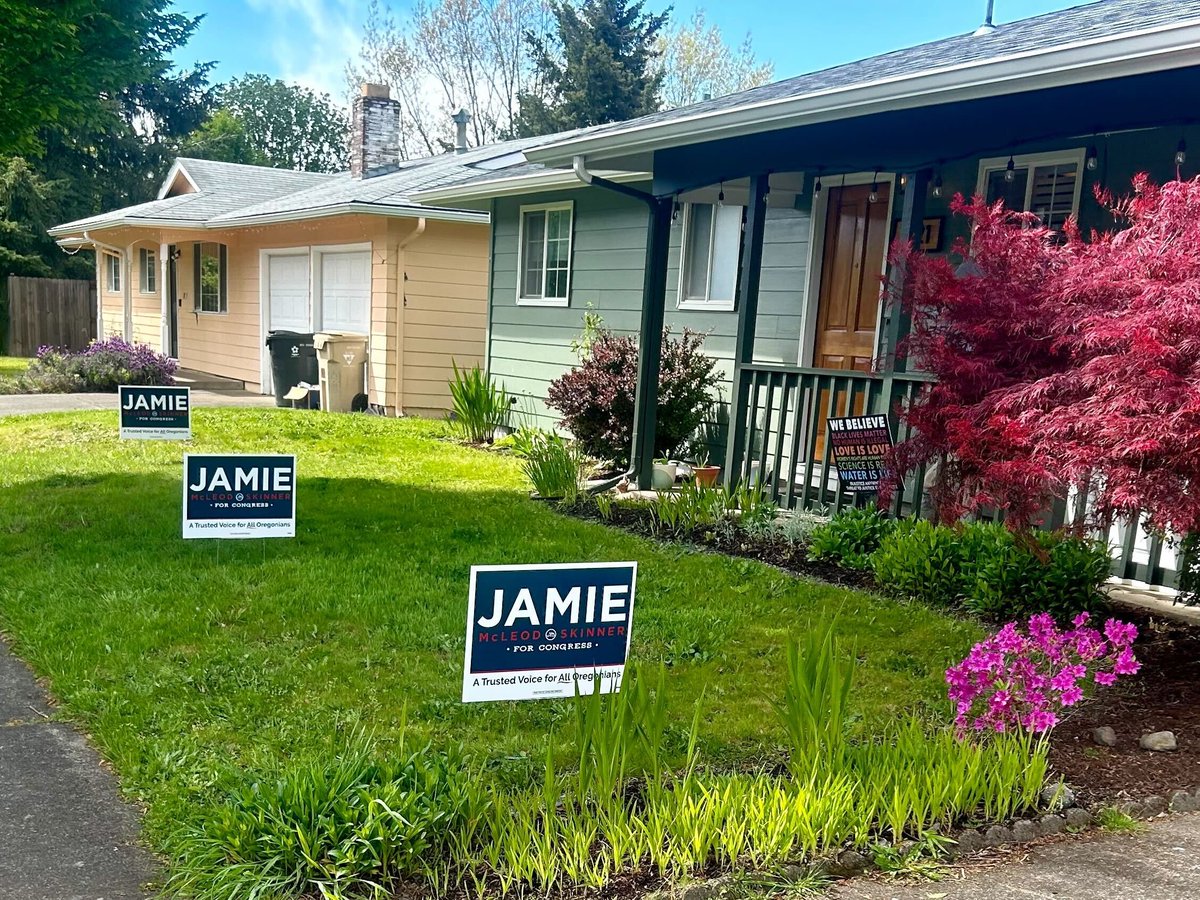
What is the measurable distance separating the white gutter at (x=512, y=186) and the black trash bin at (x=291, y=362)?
3124 millimetres

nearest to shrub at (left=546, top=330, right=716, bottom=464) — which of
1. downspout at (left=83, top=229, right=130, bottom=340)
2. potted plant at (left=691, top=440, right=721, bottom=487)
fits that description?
potted plant at (left=691, top=440, right=721, bottom=487)

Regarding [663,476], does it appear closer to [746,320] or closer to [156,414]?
[746,320]

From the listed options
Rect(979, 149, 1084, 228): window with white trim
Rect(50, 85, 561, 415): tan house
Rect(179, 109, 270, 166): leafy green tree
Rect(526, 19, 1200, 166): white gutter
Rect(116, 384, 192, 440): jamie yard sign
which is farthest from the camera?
Rect(179, 109, 270, 166): leafy green tree

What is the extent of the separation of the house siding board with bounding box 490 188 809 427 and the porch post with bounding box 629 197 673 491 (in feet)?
4.86

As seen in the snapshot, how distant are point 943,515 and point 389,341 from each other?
11142 millimetres

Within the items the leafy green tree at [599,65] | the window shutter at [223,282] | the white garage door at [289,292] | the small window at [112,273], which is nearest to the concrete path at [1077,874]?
the white garage door at [289,292]

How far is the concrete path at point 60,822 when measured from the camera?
9.62ft

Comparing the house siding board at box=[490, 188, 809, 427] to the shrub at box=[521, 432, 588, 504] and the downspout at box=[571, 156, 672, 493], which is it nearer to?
the downspout at box=[571, 156, 672, 493]

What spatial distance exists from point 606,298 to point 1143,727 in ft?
27.4

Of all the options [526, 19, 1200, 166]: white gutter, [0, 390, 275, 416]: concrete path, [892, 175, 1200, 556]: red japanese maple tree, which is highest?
[526, 19, 1200, 166]: white gutter

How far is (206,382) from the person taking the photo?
1934 centimetres

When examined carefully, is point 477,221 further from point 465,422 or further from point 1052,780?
point 1052,780

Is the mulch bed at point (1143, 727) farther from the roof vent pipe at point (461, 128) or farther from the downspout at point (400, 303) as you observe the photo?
the roof vent pipe at point (461, 128)

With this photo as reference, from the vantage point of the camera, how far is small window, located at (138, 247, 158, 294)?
2305cm
